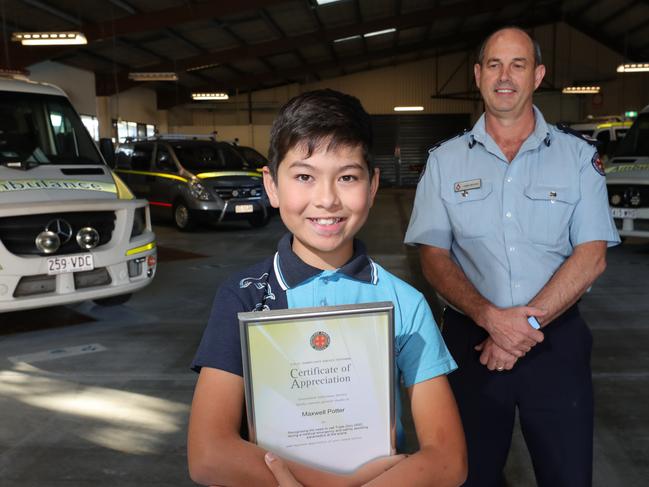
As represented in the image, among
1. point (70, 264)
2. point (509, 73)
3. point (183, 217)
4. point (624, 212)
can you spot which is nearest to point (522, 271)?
point (509, 73)

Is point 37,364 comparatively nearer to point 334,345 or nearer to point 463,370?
point 463,370

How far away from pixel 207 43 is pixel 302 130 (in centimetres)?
1617

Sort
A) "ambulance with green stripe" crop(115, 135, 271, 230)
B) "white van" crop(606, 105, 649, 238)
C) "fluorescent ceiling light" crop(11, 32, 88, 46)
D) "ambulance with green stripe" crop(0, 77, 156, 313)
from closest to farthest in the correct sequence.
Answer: "ambulance with green stripe" crop(0, 77, 156, 313)
"white van" crop(606, 105, 649, 238)
"fluorescent ceiling light" crop(11, 32, 88, 46)
"ambulance with green stripe" crop(115, 135, 271, 230)

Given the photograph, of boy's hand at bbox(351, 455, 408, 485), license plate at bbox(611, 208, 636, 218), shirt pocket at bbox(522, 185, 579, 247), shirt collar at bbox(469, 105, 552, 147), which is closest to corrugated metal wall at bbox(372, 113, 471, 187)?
license plate at bbox(611, 208, 636, 218)

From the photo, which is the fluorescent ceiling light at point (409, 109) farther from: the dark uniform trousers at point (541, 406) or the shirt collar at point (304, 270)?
the shirt collar at point (304, 270)

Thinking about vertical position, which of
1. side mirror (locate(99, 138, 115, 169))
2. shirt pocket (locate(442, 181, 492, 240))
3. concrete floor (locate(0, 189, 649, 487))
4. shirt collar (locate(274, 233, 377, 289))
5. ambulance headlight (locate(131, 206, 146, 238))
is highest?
side mirror (locate(99, 138, 115, 169))

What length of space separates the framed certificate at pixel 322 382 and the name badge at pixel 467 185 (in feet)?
3.06

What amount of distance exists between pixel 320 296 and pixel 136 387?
266 centimetres

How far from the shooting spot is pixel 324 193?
112 cm

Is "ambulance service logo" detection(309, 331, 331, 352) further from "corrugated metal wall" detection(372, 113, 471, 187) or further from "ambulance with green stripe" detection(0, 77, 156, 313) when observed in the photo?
"corrugated metal wall" detection(372, 113, 471, 187)

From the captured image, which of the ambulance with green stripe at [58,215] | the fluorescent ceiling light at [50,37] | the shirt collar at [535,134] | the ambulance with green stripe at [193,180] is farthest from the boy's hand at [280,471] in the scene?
the fluorescent ceiling light at [50,37]

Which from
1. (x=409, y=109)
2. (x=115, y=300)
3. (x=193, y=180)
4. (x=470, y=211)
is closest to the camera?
(x=470, y=211)

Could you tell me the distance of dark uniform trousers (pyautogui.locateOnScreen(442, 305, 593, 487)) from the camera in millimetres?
1699

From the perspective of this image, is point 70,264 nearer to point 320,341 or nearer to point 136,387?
point 136,387
